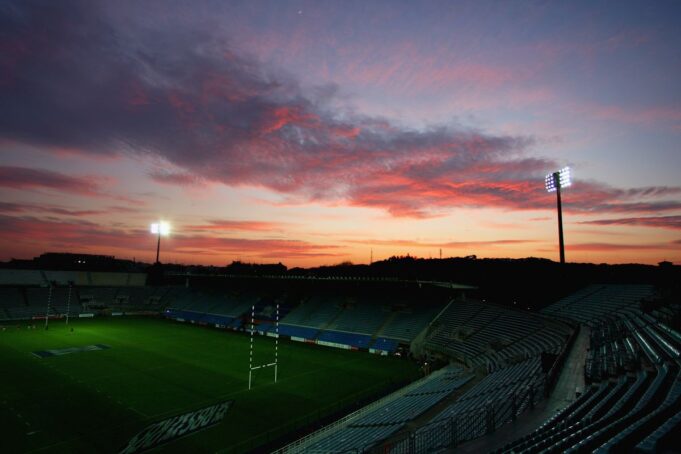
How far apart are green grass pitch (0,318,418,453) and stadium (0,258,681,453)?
6.0 inches

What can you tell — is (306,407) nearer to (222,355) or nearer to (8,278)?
(222,355)

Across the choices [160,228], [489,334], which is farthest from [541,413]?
[160,228]

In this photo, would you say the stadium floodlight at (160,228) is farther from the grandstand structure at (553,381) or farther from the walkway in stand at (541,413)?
the walkway in stand at (541,413)

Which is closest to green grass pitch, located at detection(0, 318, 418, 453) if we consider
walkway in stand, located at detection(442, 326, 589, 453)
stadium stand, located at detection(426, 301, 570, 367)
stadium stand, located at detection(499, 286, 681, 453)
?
stadium stand, located at detection(426, 301, 570, 367)

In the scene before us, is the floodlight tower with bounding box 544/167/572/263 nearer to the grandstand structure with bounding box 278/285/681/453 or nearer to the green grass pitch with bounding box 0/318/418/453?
the grandstand structure with bounding box 278/285/681/453

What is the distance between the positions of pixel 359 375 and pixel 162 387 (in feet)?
51.5

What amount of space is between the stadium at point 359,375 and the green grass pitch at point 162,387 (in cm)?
15

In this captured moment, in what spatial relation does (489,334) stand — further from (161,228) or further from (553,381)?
(161,228)

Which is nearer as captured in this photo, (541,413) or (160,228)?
(541,413)

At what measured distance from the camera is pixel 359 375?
110ft

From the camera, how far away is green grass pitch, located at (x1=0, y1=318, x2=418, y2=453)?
65.8 feet

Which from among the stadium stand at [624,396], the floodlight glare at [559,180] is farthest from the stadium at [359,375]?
the floodlight glare at [559,180]

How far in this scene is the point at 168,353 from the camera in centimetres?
4009

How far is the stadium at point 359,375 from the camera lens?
1339 centimetres
